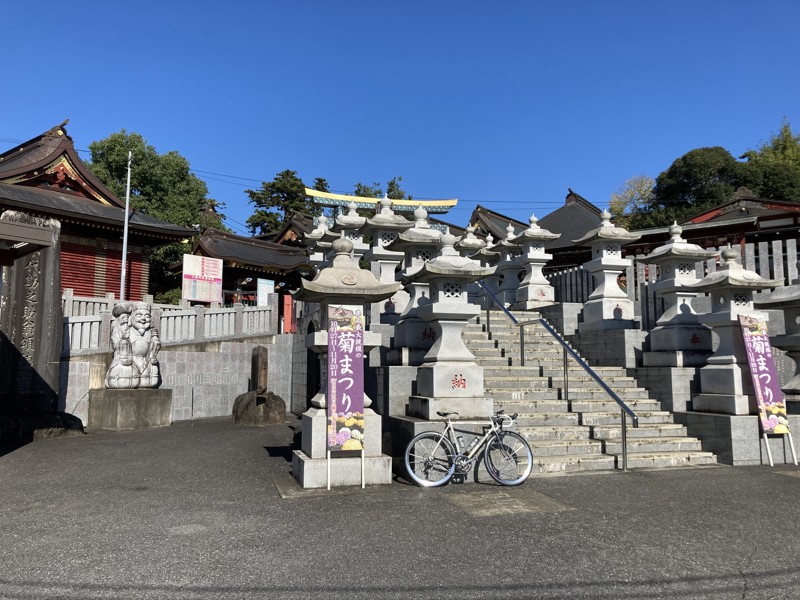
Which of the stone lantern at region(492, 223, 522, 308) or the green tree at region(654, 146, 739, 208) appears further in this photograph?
the green tree at region(654, 146, 739, 208)

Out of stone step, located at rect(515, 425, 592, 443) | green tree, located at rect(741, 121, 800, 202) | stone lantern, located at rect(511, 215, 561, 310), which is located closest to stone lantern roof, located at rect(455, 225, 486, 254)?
stone lantern, located at rect(511, 215, 561, 310)

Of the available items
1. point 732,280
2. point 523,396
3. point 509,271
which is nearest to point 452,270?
point 523,396

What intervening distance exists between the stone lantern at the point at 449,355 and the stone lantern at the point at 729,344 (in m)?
4.25

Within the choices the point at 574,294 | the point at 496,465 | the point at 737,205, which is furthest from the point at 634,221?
the point at 496,465

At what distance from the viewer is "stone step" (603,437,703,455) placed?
9.05 metres

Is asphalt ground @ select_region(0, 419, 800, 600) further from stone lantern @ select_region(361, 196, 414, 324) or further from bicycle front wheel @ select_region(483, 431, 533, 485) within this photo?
stone lantern @ select_region(361, 196, 414, 324)

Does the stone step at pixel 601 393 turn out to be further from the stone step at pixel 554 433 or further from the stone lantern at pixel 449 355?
the stone lantern at pixel 449 355

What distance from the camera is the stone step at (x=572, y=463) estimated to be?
27.0ft

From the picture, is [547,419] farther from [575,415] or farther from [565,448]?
[565,448]

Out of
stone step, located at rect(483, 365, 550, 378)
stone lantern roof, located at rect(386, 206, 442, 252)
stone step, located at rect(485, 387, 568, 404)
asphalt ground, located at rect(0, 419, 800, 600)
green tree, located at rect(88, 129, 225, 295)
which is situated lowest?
asphalt ground, located at rect(0, 419, 800, 600)

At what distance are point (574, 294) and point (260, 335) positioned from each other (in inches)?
401

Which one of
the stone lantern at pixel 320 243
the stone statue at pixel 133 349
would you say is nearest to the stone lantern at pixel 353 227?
the stone lantern at pixel 320 243

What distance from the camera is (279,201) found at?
138 ft

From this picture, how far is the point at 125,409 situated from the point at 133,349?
5.07 ft
